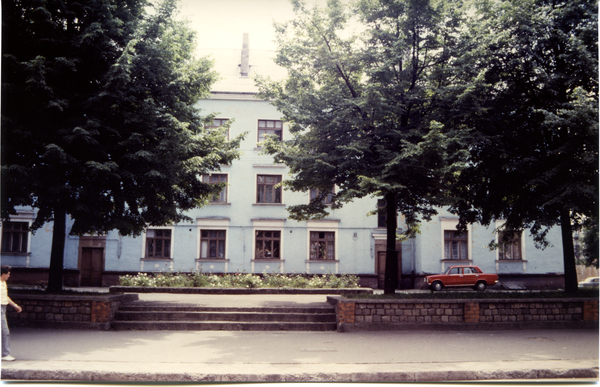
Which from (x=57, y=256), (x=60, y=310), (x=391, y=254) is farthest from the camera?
(x=391, y=254)

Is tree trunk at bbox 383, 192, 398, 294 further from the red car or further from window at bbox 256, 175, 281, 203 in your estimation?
window at bbox 256, 175, 281, 203

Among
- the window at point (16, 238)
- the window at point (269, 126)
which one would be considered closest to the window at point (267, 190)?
the window at point (269, 126)

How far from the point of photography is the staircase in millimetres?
10805

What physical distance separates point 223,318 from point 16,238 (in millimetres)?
19838

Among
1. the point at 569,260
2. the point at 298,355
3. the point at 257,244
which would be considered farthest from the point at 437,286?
the point at 298,355

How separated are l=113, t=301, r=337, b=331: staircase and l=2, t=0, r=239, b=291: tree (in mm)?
2479

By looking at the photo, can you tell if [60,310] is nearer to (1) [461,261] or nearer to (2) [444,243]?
(2) [444,243]

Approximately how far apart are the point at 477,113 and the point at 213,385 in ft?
31.1

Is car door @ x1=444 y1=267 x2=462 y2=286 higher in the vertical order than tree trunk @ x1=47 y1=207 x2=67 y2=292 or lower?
lower

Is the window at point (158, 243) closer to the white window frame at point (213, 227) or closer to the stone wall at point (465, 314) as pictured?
the white window frame at point (213, 227)

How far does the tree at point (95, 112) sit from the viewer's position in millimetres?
10016

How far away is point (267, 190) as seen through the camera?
25.8 m

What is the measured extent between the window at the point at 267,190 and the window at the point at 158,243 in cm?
583

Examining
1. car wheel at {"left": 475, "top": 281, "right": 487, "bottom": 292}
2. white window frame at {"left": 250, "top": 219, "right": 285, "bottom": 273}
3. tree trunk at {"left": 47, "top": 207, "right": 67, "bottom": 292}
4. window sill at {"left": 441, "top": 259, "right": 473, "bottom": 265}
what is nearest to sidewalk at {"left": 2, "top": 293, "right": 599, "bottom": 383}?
tree trunk at {"left": 47, "top": 207, "right": 67, "bottom": 292}
